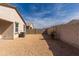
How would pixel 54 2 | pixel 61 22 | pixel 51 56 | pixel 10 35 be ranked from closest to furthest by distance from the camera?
pixel 51 56 → pixel 54 2 → pixel 61 22 → pixel 10 35

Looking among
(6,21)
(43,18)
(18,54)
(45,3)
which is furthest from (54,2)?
(6,21)

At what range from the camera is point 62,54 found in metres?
6.42

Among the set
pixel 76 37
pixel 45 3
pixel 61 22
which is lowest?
pixel 76 37

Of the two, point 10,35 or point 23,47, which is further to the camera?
point 10,35

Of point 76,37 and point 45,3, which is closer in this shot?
point 45,3

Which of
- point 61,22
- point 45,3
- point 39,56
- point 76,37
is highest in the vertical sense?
point 45,3

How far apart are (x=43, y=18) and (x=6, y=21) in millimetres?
3652

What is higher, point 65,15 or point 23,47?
point 65,15

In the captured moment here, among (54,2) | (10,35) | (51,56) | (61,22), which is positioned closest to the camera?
(51,56)

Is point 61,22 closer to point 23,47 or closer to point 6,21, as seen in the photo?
point 23,47

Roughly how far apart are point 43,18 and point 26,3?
92cm

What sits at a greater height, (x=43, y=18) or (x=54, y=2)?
(x=54, y=2)

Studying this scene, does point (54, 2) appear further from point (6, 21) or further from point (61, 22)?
point (6, 21)

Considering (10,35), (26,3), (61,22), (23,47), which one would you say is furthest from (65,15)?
(10,35)
